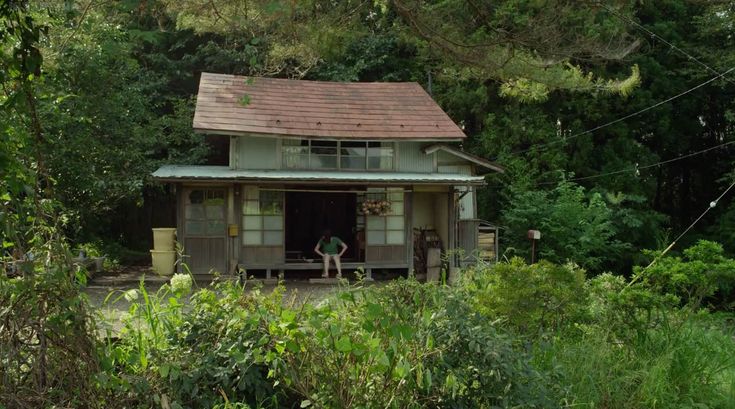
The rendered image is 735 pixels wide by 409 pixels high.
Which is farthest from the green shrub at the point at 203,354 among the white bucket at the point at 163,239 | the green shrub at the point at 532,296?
the white bucket at the point at 163,239

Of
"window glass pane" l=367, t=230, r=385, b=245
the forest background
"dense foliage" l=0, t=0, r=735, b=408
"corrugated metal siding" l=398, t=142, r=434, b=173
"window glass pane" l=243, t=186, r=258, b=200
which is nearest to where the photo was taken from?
"dense foliage" l=0, t=0, r=735, b=408

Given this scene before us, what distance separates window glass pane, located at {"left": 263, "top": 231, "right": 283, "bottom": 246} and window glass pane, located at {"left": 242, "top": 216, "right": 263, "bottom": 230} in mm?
221

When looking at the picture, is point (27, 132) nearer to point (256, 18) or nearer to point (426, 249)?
point (256, 18)

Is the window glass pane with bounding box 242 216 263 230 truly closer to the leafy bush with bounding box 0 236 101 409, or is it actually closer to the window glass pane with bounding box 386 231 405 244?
the window glass pane with bounding box 386 231 405 244

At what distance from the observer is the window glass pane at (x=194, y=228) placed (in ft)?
44.2

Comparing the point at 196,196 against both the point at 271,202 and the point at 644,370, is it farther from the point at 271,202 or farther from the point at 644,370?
the point at 644,370

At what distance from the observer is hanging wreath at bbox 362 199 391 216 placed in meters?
14.3

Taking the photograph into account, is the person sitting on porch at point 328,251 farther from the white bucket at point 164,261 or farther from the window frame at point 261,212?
the white bucket at point 164,261

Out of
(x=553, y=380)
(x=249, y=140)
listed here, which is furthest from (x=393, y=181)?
(x=553, y=380)

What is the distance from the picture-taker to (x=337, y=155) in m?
14.9

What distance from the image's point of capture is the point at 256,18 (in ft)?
19.3

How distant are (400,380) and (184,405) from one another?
3.53ft

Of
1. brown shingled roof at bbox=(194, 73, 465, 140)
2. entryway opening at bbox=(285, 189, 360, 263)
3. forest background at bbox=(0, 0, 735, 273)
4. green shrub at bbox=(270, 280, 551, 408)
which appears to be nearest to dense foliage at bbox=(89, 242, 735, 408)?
Result: green shrub at bbox=(270, 280, 551, 408)

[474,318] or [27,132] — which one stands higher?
[27,132]
